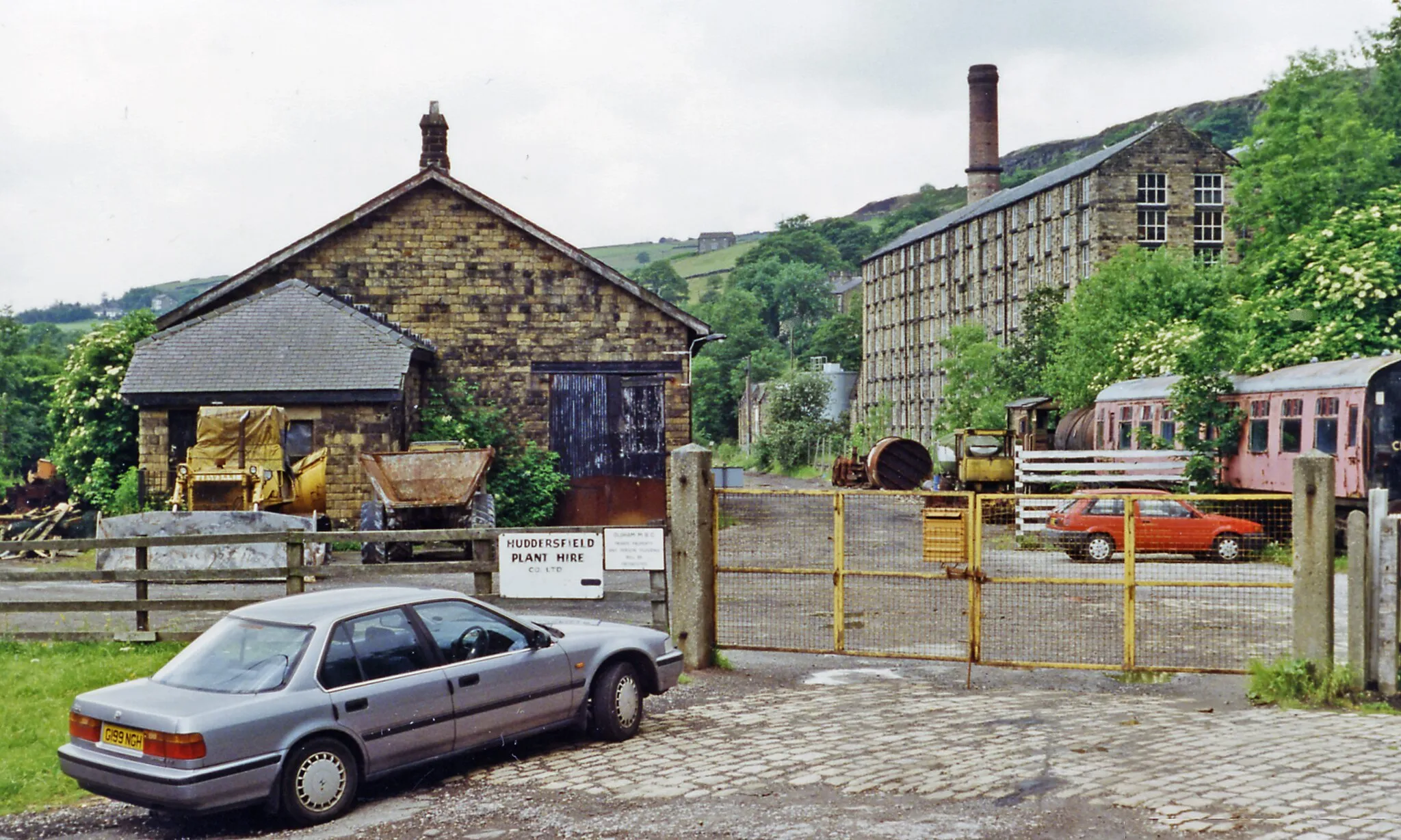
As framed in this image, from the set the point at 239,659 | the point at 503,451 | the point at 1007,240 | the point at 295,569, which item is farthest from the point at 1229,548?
the point at 1007,240

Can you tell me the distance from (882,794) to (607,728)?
2499 mm

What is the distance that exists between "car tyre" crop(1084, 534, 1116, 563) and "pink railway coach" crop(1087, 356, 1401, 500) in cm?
326

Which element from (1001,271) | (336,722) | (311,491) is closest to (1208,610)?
(336,722)

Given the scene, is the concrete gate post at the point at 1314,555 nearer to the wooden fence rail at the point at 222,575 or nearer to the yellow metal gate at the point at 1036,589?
the yellow metal gate at the point at 1036,589

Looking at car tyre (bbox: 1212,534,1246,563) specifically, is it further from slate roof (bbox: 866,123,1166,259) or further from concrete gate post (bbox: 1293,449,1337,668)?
slate roof (bbox: 866,123,1166,259)

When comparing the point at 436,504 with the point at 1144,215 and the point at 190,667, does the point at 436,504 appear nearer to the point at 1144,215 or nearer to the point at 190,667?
the point at 190,667

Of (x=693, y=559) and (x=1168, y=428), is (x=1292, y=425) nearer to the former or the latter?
(x=1168, y=428)

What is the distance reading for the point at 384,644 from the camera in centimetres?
888

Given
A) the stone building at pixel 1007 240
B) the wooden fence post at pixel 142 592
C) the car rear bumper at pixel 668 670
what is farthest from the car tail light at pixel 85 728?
the stone building at pixel 1007 240

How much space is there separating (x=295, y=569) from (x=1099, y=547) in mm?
14793

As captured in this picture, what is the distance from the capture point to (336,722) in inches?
326

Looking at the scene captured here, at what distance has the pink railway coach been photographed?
23.9 meters

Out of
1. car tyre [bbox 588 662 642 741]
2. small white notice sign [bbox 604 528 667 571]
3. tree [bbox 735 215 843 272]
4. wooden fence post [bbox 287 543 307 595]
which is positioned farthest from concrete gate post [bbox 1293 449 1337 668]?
tree [bbox 735 215 843 272]

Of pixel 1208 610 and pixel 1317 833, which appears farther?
pixel 1208 610
